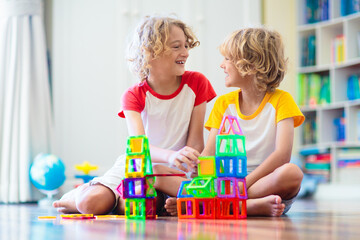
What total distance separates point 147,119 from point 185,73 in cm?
24

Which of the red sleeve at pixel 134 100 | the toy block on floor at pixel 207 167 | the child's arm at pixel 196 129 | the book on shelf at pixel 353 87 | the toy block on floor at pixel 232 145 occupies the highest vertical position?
the book on shelf at pixel 353 87

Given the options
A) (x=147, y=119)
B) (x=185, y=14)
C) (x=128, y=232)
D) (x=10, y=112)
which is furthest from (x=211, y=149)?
(x=185, y=14)

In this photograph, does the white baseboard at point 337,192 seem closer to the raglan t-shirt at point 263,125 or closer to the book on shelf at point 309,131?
the book on shelf at point 309,131

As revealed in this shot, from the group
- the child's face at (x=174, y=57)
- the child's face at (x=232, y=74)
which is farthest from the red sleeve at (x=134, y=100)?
the child's face at (x=232, y=74)

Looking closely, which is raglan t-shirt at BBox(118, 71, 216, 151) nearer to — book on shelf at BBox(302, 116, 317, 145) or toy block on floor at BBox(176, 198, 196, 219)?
toy block on floor at BBox(176, 198, 196, 219)

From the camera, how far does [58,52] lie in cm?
336

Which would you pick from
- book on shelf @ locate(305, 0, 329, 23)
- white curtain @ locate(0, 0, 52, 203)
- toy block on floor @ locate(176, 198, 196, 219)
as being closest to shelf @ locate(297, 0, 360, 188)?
book on shelf @ locate(305, 0, 329, 23)

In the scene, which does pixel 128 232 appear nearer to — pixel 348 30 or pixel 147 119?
pixel 147 119

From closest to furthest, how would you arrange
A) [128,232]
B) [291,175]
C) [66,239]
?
[66,239] < [128,232] < [291,175]

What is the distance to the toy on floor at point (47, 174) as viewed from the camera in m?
2.79

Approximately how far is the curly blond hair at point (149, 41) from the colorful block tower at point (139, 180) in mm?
457

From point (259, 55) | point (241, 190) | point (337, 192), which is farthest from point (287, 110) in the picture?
point (337, 192)

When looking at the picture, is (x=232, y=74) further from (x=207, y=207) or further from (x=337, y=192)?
(x=337, y=192)

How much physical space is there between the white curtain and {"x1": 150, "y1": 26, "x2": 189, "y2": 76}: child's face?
145cm
